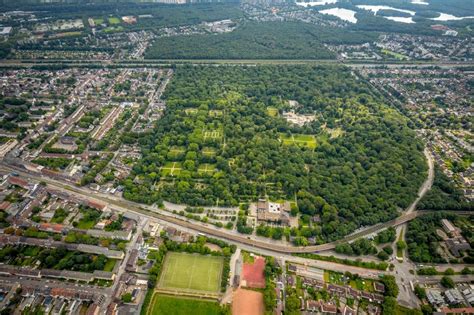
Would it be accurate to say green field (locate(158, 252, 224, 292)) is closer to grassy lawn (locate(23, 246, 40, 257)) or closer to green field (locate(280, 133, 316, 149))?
grassy lawn (locate(23, 246, 40, 257))

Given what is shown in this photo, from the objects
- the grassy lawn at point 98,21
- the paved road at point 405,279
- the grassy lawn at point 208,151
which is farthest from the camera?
the grassy lawn at point 98,21

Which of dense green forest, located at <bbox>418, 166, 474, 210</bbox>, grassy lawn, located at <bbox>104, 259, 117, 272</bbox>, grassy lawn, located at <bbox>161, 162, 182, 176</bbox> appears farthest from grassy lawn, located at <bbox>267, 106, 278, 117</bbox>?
grassy lawn, located at <bbox>104, 259, 117, 272</bbox>

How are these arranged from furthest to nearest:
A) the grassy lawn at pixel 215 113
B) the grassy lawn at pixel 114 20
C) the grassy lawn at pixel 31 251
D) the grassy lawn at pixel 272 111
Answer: the grassy lawn at pixel 114 20
the grassy lawn at pixel 272 111
the grassy lawn at pixel 215 113
the grassy lawn at pixel 31 251

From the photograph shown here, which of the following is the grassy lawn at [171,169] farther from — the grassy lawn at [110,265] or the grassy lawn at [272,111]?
the grassy lawn at [272,111]

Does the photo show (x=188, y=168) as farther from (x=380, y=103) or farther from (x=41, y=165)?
(x=380, y=103)

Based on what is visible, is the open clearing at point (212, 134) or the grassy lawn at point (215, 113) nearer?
the open clearing at point (212, 134)

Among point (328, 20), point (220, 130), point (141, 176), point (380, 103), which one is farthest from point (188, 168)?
point (328, 20)

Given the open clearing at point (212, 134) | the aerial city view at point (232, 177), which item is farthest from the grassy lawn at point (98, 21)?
the open clearing at point (212, 134)
